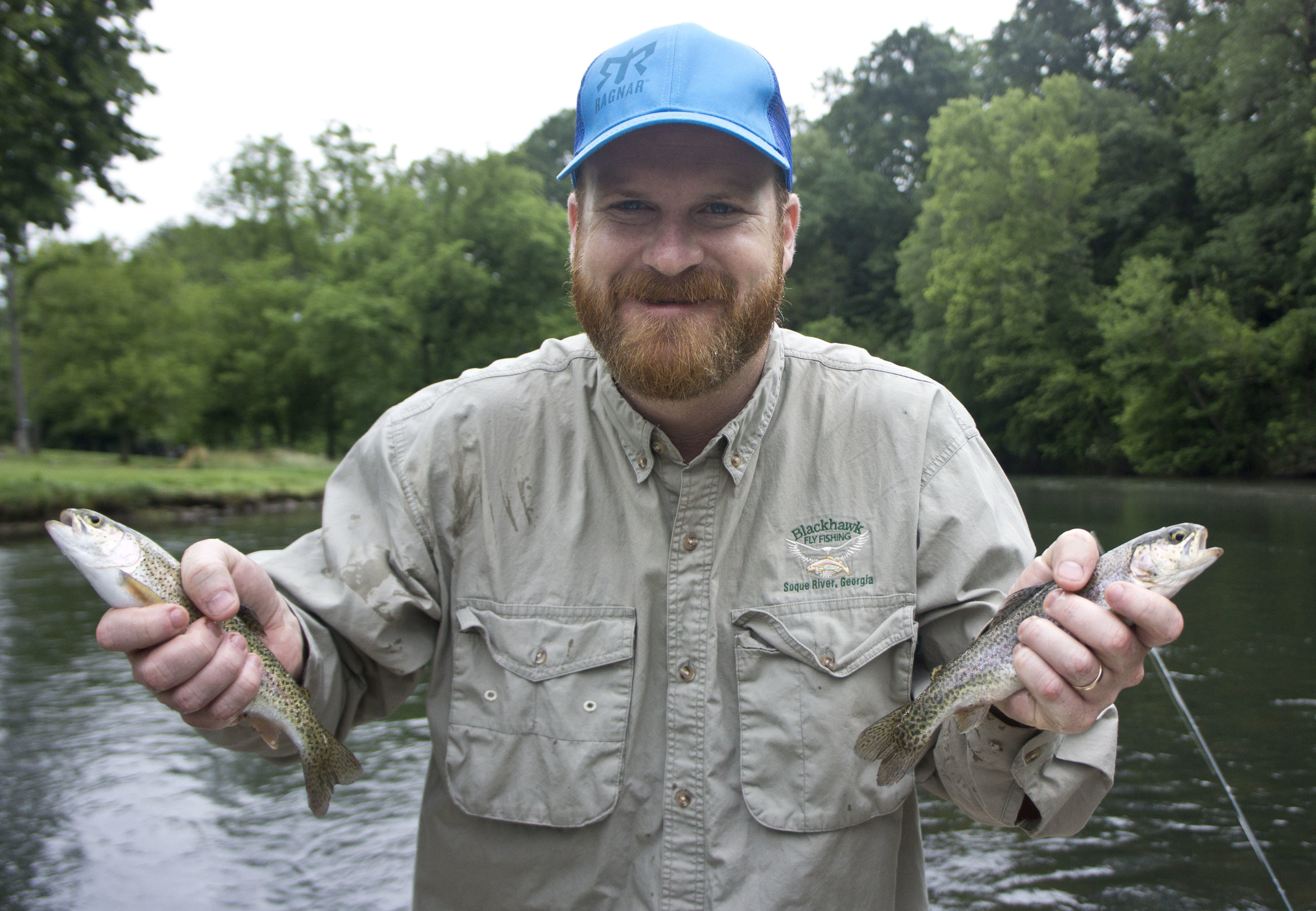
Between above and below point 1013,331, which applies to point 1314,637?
below

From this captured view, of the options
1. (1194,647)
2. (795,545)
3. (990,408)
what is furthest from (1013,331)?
(795,545)

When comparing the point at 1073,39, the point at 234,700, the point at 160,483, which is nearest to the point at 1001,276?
the point at 1073,39

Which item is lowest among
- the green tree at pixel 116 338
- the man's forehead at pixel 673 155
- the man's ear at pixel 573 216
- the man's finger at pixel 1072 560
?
the man's finger at pixel 1072 560

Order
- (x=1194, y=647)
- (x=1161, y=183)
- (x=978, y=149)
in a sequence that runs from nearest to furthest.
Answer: (x=1194, y=647)
(x=1161, y=183)
(x=978, y=149)

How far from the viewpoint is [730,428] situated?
253cm

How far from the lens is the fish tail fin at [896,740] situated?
2338mm

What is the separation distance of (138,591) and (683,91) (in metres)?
1.68

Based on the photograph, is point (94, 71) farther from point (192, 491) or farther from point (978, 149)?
point (978, 149)

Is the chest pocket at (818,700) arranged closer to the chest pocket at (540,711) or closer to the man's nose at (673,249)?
the chest pocket at (540,711)

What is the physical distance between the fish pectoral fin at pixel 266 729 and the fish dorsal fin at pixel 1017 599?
1.63 metres

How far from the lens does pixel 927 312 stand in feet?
164

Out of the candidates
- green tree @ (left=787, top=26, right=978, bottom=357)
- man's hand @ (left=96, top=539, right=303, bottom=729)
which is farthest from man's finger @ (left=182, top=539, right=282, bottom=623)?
green tree @ (left=787, top=26, right=978, bottom=357)

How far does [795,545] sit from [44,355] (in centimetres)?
4774

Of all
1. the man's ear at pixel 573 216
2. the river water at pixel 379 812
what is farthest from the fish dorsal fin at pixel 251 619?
the river water at pixel 379 812
